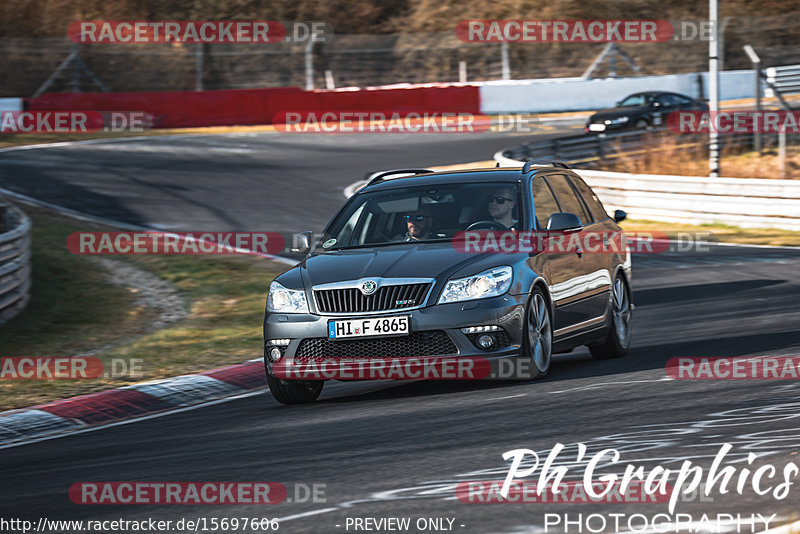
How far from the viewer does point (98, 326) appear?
567 inches

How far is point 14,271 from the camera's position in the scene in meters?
14.3

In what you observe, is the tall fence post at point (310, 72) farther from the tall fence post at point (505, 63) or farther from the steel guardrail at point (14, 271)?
the steel guardrail at point (14, 271)

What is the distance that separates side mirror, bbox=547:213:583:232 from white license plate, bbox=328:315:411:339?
155 centimetres

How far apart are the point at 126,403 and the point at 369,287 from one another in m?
2.42

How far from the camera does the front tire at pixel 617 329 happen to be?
10.6 metres

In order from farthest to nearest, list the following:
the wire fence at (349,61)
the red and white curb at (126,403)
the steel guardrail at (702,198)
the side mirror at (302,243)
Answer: the wire fence at (349,61), the steel guardrail at (702,198), the side mirror at (302,243), the red and white curb at (126,403)

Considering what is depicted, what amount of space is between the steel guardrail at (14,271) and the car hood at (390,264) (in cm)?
586

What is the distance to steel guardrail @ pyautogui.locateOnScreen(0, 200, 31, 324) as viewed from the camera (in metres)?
13.9

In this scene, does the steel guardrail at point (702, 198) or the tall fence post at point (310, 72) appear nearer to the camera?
the steel guardrail at point (702, 198)

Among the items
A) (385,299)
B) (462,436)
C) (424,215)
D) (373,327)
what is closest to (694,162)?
(424,215)

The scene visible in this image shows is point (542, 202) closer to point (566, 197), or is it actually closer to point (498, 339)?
point (566, 197)

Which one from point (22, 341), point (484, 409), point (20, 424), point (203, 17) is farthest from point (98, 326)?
point (203, 17)

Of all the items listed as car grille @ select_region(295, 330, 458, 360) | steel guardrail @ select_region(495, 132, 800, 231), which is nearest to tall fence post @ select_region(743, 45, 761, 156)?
steel guardrail @ select_region(495, 132, 800, 231)

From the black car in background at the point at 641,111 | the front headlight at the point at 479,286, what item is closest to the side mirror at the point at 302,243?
the front headlight at the point at 479,286
